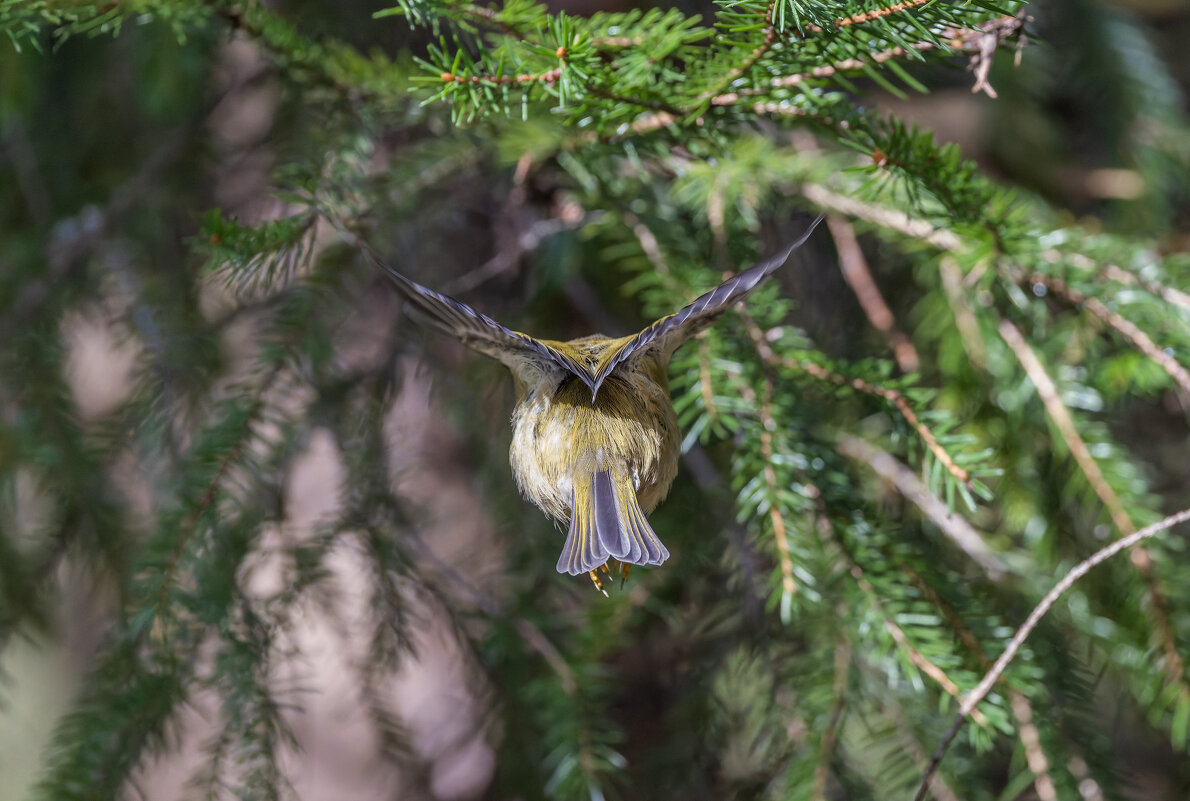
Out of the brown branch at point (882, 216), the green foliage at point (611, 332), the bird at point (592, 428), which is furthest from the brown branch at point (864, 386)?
the brown branch at point (882, 216)

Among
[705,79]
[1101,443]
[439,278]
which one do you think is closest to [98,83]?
[439,278]

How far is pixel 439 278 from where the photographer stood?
1.86 metres

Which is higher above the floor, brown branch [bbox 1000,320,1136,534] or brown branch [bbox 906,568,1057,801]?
brown branch [bbox 1000,320,1136,534]

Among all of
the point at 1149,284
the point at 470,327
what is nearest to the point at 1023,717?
the point at 1149,284

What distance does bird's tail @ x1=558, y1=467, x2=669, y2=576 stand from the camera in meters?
0.90

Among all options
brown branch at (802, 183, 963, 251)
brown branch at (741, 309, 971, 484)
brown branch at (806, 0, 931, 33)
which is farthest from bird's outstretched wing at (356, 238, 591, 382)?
brown branch at (802, 183, 963, 251)

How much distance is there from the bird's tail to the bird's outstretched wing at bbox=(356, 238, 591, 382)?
0.15 m

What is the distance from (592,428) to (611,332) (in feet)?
2.14

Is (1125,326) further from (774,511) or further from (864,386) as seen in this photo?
(774,511)

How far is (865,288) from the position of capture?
1526 mm

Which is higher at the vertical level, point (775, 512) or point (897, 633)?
point (775, 512)

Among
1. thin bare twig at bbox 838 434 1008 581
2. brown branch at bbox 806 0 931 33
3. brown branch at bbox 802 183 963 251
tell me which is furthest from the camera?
thin bare twig at bbox 838 434 1008 581

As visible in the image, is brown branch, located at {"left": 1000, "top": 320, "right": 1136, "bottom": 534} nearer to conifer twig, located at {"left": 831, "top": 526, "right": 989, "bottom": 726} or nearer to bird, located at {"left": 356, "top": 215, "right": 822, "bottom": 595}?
conifer twig, located at {"left": 831, "top": 526, "right": 989, "bottom": 726}

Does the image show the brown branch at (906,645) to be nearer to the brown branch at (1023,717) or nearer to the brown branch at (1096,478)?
the brown branch at (1023,717)
